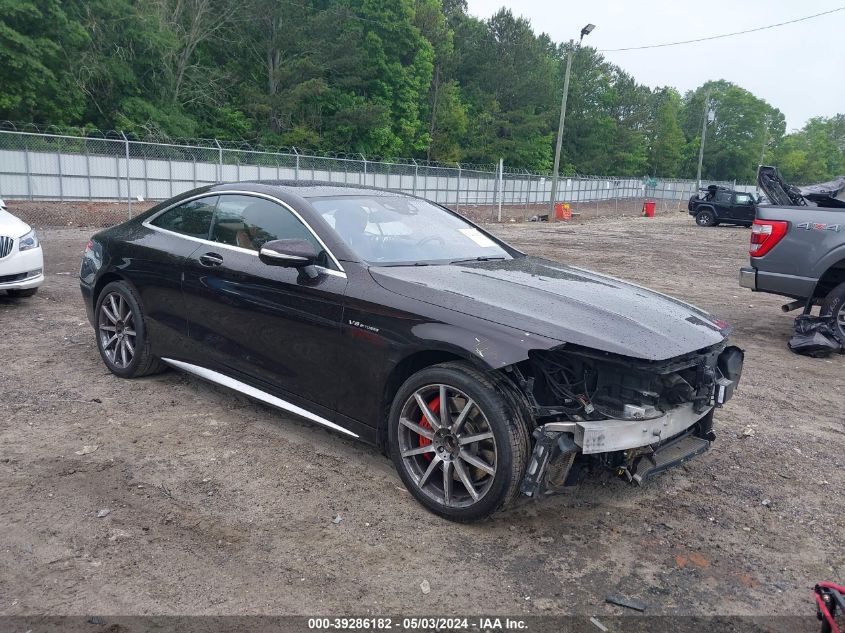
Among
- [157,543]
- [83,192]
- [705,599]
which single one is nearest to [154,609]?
[157,543]

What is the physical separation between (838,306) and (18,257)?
8722 mm

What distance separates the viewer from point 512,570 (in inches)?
122

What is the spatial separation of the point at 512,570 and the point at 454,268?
5.70 ft

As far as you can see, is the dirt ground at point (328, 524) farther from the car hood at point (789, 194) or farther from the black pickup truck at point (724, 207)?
the black pickup truck at point (724, 207)

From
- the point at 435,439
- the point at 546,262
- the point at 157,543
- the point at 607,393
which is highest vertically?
the point at 546,262

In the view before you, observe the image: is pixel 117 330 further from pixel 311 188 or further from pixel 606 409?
pixel 606 409

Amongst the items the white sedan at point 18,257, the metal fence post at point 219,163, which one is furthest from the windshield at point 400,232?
the metal fence post at point 219,163

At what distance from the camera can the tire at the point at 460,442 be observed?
3203 millimetres

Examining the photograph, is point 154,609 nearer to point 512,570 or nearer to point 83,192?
point 512,570

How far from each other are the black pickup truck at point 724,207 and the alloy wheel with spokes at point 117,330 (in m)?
32.3

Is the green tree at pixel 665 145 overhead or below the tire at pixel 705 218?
overhead

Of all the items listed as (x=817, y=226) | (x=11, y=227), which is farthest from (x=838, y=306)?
(x=11, y=227)

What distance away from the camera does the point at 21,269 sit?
7.60m

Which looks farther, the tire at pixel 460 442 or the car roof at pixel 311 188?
the car roof at pixel 311 188
